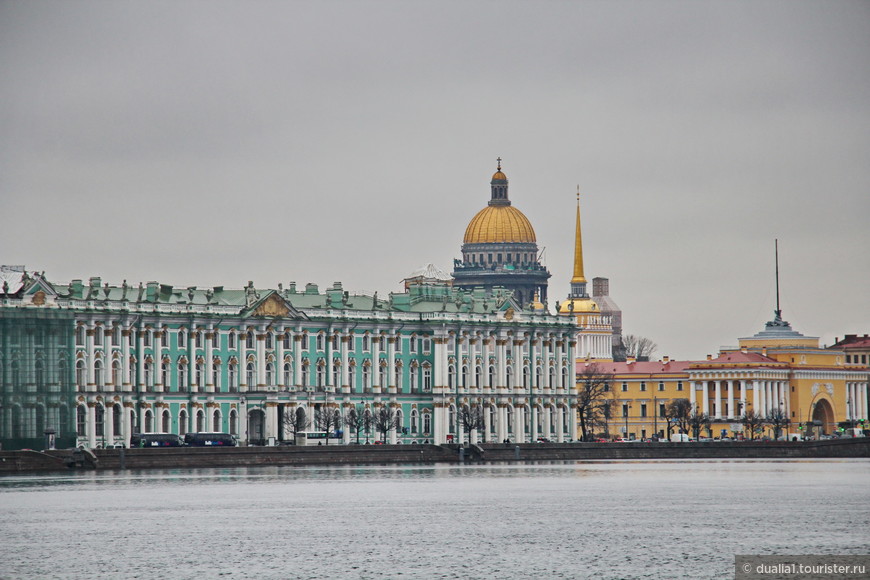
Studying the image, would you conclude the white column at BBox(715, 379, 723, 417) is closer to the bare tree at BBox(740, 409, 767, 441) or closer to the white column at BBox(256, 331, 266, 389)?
the bare tree at BBox(740, 409, 767, 441)

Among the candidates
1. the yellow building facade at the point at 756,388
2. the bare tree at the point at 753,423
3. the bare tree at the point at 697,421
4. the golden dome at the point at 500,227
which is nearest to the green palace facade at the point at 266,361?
the bare tree at the point at 697,421

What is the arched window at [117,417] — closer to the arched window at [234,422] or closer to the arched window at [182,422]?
the arched window at [182,422]

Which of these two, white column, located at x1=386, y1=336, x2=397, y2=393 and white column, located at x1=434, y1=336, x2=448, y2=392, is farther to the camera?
white column, located at x1=434, y1=336, x2=448, y2=392

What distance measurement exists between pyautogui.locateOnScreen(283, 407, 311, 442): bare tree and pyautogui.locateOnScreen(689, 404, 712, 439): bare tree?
123 ft

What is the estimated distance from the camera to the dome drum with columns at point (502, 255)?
186m

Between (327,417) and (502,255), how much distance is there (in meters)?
72.9

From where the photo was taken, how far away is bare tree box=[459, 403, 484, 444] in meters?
123

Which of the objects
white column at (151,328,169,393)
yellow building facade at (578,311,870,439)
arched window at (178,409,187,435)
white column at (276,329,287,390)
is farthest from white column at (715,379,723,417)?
white column at (151,328,169,393)

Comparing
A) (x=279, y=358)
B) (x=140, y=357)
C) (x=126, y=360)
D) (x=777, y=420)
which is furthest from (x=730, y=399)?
(x=126, y=360)

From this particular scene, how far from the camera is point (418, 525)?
61.8 meters

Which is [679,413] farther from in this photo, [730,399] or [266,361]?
[266,361]

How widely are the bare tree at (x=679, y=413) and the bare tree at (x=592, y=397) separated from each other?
4710mm

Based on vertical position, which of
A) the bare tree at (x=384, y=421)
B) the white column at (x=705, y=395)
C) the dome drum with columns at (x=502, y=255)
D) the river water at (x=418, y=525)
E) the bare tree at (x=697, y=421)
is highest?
the dome drum with columns at (x=502, y=255)

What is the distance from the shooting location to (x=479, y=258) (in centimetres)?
18812
